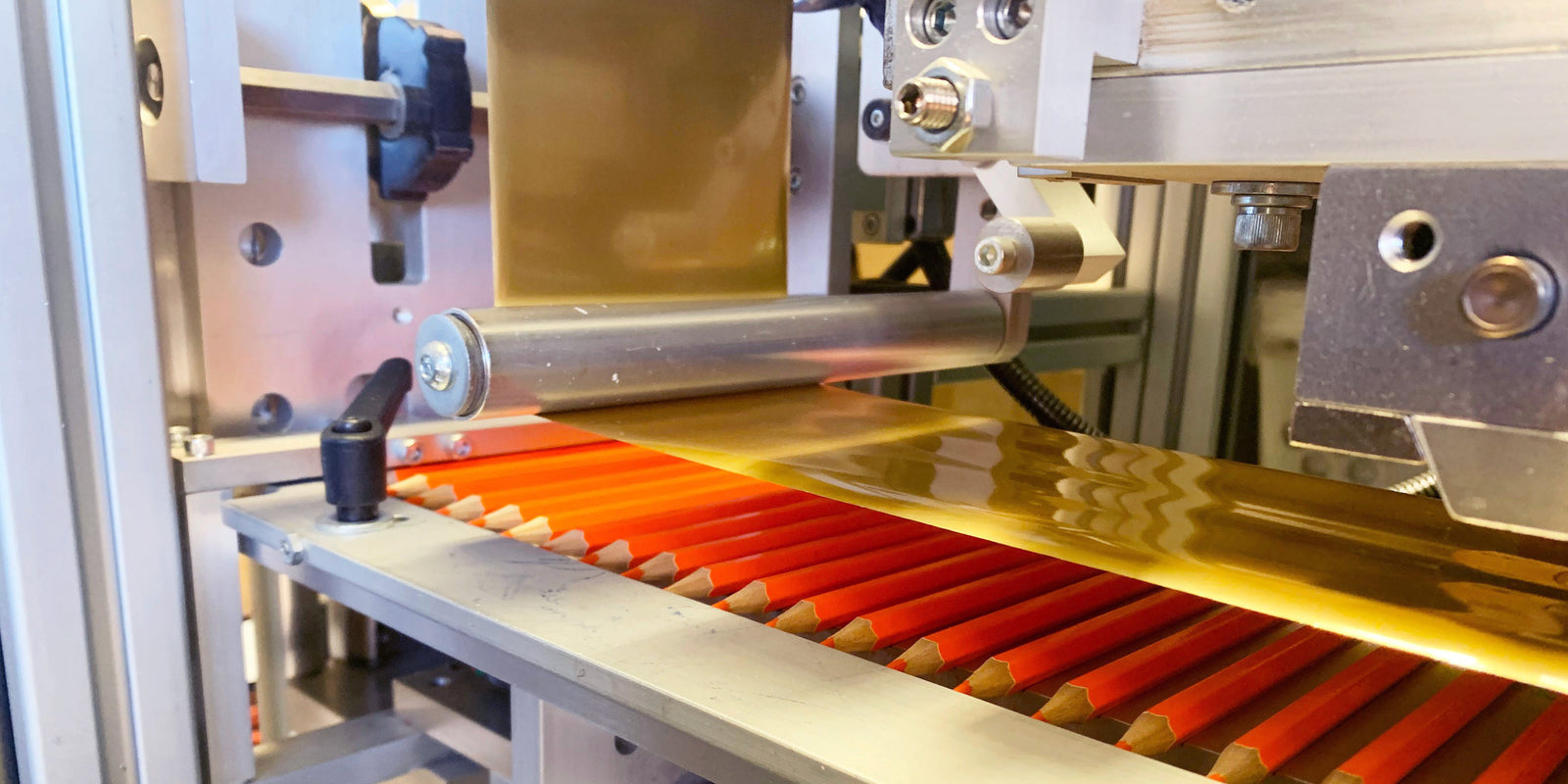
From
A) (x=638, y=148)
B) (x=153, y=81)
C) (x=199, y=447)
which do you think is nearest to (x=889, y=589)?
(x=638, y=148)

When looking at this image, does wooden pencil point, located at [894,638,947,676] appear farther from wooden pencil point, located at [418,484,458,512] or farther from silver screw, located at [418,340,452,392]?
wooden pencil point, located at [418,484,458,512]

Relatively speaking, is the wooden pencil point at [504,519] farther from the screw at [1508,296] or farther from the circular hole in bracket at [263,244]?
the screw at [1508,296]

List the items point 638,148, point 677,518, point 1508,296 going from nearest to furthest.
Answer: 1. point 1508,296
2. point 677,518
3. point 638,148

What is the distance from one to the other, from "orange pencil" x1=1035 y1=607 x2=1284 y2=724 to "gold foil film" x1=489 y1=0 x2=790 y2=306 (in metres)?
0.55

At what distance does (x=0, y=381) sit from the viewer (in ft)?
2.43

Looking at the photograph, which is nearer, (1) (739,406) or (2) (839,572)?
(2) (839,572)

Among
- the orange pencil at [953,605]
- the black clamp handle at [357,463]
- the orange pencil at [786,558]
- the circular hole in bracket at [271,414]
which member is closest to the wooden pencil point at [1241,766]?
the orange pencil at [953,605]

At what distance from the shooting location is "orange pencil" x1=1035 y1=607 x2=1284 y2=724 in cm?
56

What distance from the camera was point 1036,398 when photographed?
128 cm

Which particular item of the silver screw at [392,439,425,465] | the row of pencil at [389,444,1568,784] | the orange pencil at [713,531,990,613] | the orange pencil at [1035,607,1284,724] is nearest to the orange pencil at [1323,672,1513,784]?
the row of pencil at [389,444,1568,784]

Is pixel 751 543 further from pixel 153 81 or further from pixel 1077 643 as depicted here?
pixel 153 81

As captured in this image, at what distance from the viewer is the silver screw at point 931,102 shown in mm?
443

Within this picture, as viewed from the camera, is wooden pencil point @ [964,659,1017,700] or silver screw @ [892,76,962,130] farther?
wooden pencil point @ [964,659,1017,700]

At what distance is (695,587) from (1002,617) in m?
0.21
